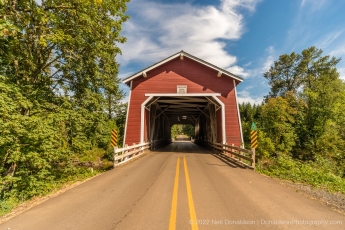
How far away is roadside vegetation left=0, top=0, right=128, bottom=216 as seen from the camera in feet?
23.0

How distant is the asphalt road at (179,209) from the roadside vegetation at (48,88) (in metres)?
2.89

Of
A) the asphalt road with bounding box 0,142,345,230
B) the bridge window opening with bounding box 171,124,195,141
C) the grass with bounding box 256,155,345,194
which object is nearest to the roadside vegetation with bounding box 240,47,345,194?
the grass with bounding box 256,155,345,194

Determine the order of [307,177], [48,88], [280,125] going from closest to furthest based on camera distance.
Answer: [307,177]
[48,88]
[280,125]

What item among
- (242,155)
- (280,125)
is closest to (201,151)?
(242,155)

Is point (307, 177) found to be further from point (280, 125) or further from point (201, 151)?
point (280, 125)

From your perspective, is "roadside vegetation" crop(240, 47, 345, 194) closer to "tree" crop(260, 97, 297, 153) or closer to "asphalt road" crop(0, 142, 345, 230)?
"tree" crop(260, 97, 297, 153)

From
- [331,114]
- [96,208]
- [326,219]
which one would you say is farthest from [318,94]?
[96,208]

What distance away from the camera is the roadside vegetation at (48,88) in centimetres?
701

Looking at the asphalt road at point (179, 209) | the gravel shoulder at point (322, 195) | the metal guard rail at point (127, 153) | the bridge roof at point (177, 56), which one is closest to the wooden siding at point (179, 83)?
the bridge roof at point (177, 56)

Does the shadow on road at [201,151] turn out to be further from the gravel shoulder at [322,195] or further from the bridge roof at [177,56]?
the bridge roof at [177,56]

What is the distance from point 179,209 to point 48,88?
29.3ft

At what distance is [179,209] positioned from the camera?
13.4 ft

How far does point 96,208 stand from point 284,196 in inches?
193

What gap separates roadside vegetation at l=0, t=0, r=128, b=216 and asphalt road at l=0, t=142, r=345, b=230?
2890mm
